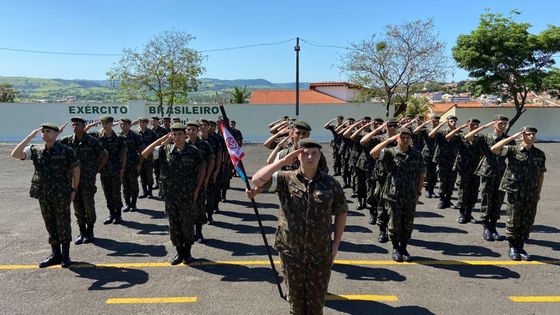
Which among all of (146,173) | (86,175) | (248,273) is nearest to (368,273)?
(248,273)

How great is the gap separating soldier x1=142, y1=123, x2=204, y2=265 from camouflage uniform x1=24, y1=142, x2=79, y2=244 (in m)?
1.12

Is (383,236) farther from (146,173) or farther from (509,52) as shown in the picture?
(509,52)

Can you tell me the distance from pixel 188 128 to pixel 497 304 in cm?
492

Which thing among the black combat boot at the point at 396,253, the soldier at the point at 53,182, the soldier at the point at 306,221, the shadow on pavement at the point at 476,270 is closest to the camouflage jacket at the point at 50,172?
the soldier at the point at 53,182

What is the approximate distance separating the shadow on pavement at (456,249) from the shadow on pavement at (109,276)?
4.24 metres

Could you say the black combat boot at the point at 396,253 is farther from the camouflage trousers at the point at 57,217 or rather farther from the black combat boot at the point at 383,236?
the camouflage trousers at the point at 57,217

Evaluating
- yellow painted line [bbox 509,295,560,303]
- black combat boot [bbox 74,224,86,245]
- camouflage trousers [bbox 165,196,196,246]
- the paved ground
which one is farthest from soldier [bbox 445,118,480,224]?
black combat boot [bbox 74,224,86,245]

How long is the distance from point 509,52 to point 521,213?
19.8 metres

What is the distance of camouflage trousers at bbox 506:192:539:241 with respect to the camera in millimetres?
5934

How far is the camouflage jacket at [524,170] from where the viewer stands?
590cm

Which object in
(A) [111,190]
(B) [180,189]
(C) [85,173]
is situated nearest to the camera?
(B) [180,189]

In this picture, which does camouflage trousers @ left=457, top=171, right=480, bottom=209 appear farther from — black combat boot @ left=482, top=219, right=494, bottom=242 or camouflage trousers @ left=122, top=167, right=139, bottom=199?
camouflage trousers @ left=122, top=167, right=139, bottom=199

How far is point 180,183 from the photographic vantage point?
5.69 meters

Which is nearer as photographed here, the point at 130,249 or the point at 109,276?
the point at 109,276
